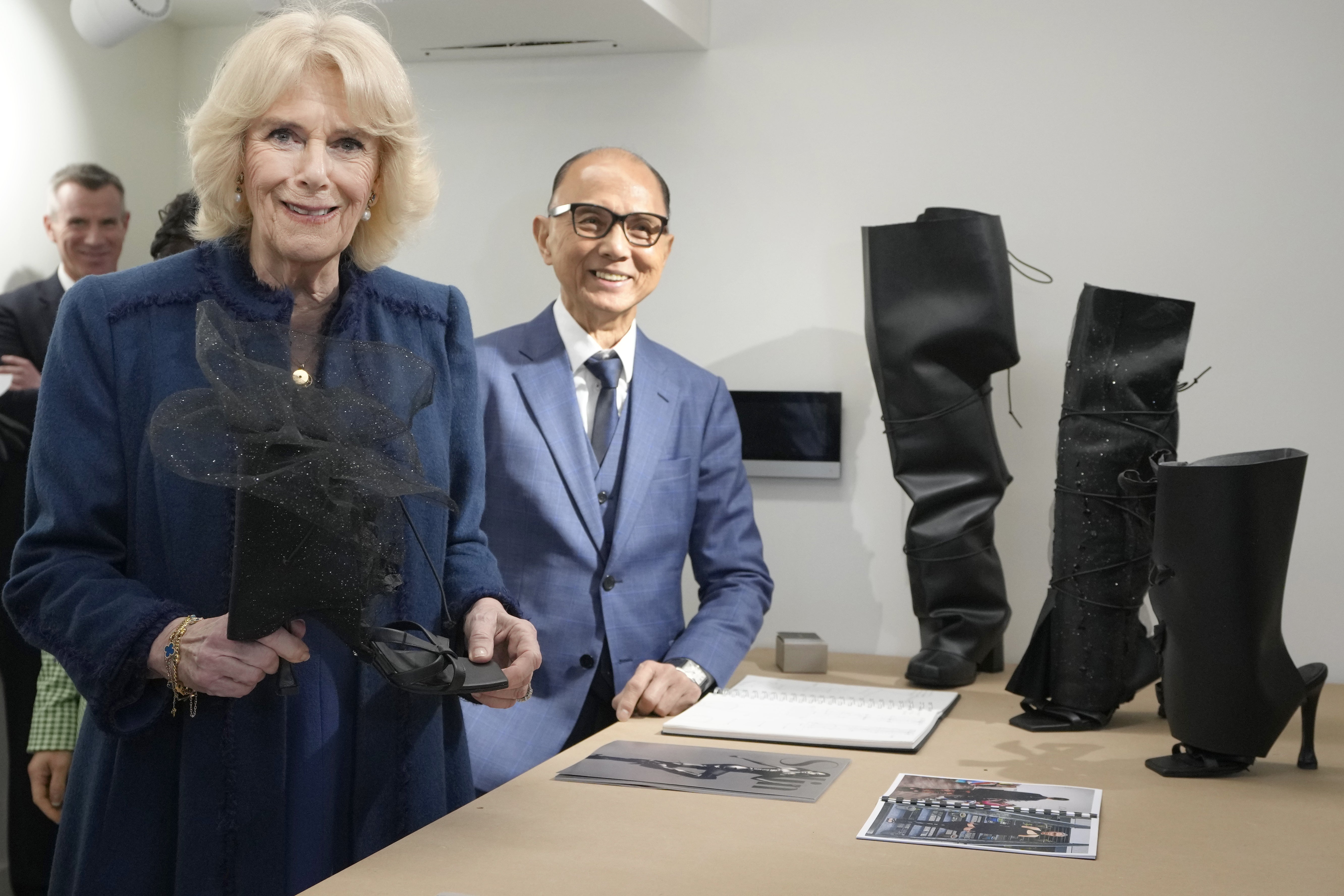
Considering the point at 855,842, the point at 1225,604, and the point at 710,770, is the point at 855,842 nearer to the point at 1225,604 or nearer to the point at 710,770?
the point at 710,770

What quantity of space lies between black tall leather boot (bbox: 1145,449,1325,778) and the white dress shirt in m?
0.89

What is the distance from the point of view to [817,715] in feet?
5.87

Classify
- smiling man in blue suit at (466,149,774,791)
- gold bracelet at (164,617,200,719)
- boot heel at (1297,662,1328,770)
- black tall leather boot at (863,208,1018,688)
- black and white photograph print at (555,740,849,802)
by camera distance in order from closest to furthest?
gold bracelet at (164,617,200,719), black and white photograph print at (555,740,849,802), boot heel at (1297,662,1328,770), smiling man in blue suit at (466,149,774,791), black tall leather boot at (863,208,1018,688)

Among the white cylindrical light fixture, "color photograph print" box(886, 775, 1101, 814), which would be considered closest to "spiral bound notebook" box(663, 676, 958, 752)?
"color photograph print" box(886, 775, 1101, 814)

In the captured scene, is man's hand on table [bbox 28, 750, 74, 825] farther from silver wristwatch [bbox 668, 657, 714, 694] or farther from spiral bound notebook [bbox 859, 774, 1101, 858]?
spiral bound notebook [bbox 859, 774, 1101, 858]

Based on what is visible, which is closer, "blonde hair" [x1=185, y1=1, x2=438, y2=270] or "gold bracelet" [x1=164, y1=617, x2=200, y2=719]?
"gold bracelet" [x1=164, y1=617, x2=200, y2=719]

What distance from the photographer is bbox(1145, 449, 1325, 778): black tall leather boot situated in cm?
147

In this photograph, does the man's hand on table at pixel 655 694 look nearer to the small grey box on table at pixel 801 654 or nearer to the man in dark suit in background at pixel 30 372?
the small grey box on table at pixel 801 654

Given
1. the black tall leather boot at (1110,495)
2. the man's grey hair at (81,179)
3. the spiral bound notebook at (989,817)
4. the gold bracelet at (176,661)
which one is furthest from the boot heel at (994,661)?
the man's grey hair at (81,179)

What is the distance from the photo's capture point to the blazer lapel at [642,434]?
196 centimetres

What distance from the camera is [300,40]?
1.30m

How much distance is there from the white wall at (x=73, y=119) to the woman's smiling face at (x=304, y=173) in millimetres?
1756

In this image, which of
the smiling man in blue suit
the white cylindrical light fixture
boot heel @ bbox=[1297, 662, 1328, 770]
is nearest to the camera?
boot heel @ bbox=[1297, 662, 1328, 770]

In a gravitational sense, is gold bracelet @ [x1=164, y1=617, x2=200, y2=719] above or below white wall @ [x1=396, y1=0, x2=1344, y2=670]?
below
